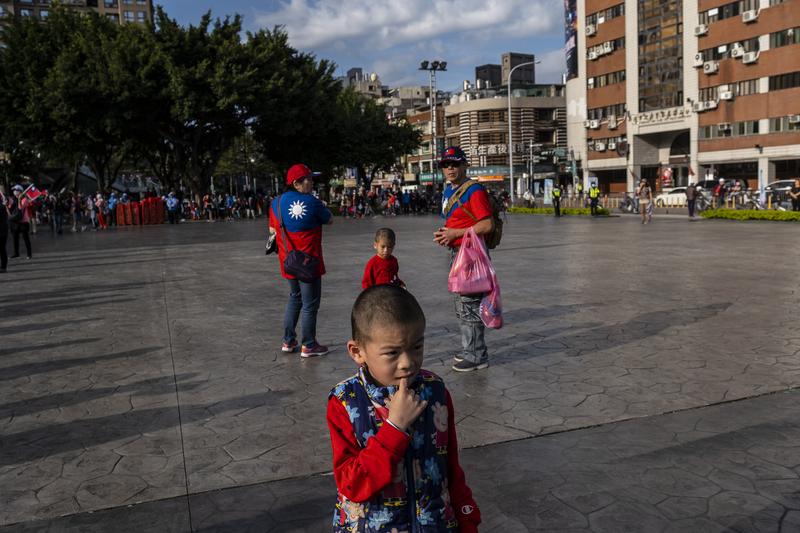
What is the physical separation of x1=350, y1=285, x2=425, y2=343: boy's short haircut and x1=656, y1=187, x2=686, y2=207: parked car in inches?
1621

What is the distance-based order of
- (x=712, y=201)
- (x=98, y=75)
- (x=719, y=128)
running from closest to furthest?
1. (x=98, y=75)
2. (x=712, y=201)
3. (x=719, y=128)

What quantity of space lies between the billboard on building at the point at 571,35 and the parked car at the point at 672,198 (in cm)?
2526

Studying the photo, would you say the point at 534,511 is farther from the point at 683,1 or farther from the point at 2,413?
the point at 683,1

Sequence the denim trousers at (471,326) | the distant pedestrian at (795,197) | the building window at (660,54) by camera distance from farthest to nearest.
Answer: the building window at (660,54), the distant pedestrian at (795,197), the denim trousers at (471,326)

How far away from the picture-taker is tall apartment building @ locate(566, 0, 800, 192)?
45344 millimetres

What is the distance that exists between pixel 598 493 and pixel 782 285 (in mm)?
7457

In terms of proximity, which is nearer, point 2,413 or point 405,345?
point 405,345

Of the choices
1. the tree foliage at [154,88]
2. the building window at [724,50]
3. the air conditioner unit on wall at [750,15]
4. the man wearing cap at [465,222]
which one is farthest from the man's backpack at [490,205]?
the building window at [724,50]

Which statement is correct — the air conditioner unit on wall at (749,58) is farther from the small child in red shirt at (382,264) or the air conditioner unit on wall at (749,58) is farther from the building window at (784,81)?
the small child in red shirt at (382,264)

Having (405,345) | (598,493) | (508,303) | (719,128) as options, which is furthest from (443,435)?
(719,128)

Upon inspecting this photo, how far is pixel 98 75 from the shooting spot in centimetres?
3253

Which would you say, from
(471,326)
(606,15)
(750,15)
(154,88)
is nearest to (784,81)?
(750,15)

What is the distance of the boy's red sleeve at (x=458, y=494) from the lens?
6.45 ft

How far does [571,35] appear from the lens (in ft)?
210
